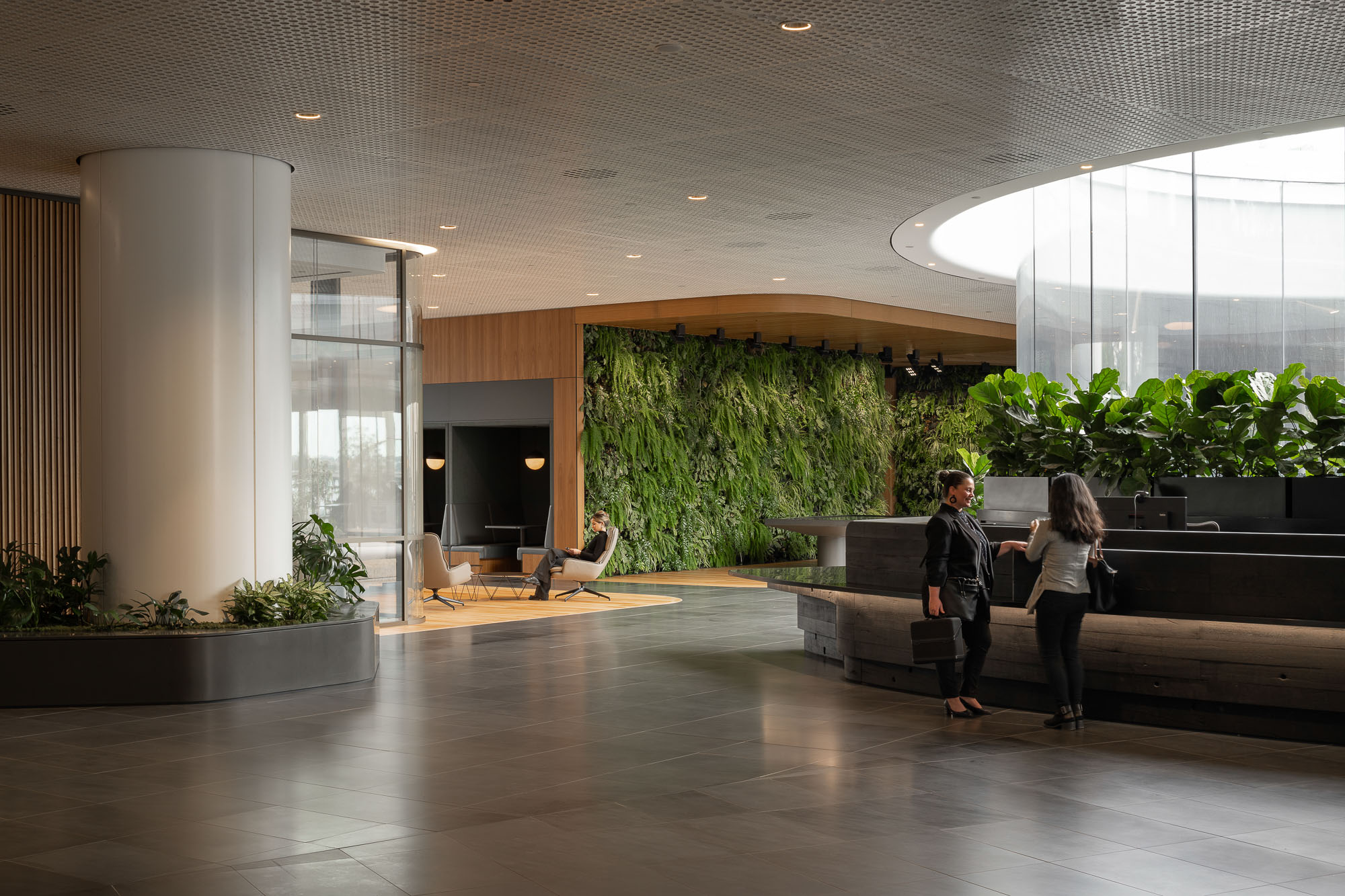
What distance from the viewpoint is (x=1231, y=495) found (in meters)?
9.95

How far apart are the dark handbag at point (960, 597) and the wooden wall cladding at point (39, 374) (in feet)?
22.0

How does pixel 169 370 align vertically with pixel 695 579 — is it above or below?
above

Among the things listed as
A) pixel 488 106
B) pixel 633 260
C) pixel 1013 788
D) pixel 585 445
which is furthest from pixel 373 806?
pixel 585 445

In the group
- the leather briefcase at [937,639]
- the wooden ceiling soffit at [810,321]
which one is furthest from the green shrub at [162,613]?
the wooden ceiling soffit at [810,321]

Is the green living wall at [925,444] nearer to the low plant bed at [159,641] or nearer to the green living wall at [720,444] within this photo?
the green living wall at [720,444]

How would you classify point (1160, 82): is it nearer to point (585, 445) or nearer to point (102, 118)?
point (102, 118)

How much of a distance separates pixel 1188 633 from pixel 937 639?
1.40m

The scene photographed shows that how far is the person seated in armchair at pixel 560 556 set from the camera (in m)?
15.9

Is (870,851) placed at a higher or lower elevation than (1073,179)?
lower

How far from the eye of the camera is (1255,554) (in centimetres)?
699

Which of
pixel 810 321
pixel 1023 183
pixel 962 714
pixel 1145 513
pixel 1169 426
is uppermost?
pixel 1023 183

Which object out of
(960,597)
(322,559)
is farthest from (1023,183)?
(322,559)

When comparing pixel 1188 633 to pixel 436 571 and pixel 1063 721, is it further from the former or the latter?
pixel 436 571

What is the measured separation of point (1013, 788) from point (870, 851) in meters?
1.31
